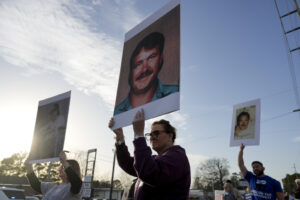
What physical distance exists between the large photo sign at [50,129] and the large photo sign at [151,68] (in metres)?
1.69

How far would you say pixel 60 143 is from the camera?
12.4 feet

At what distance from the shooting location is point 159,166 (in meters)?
1.67

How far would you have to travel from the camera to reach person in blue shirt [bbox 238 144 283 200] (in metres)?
4.24

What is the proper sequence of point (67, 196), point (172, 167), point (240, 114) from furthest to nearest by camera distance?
1. point (240, 114)
2. point (67, 196)
3. point (172, 167)

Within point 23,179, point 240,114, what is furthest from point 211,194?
point 240,114

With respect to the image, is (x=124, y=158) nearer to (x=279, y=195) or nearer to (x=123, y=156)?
(x=123, y=156)

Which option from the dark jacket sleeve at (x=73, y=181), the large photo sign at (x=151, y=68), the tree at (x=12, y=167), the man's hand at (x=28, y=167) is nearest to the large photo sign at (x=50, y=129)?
the man's hand at (x=28, y=167)

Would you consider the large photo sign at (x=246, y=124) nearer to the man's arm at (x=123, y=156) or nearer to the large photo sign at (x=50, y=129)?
the man's arm at (x=123, y=156)

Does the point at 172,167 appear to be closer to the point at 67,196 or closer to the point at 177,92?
the point at 177,92

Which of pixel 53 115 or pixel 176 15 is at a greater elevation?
pixel 176 15

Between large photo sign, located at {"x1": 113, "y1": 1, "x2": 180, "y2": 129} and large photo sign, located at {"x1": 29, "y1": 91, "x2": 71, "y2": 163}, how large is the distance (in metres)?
1.69

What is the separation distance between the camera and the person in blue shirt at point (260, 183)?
4.24 meters

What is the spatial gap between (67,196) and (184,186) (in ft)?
6.38

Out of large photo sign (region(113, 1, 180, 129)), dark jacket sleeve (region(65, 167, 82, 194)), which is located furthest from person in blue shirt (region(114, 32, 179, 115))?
dark jacket sleeve (region(65, 167, 82, 194))
